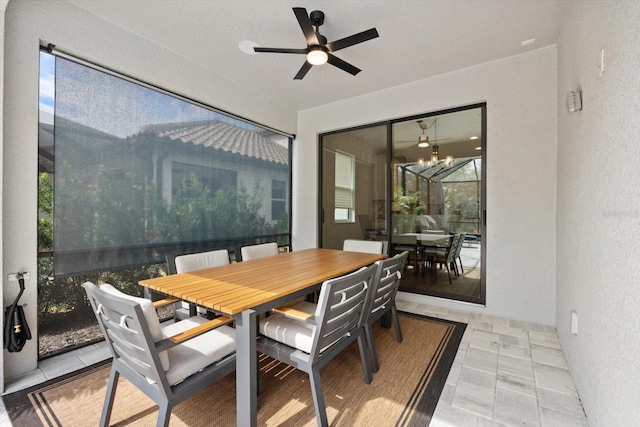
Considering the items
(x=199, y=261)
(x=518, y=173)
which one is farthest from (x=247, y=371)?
(x=518, y=173)

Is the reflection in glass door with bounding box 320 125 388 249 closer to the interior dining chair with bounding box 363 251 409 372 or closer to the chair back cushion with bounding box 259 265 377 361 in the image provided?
the interior dining chair with bounding box 363 251 409 372

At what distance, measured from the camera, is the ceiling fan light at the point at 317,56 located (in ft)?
7.62

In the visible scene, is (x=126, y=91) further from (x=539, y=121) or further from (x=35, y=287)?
(x=539, y=121)

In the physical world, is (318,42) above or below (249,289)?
above

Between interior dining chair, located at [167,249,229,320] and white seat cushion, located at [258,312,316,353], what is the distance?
0.63m

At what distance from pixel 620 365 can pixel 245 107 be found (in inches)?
161

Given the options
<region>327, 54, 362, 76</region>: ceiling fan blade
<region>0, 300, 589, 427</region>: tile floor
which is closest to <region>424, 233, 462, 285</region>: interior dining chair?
<region>0, 300, 589, 427</region>: tile floor

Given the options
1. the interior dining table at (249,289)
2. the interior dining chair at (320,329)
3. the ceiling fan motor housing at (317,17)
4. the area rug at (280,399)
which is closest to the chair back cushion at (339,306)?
the interior dining chair at (320,329)

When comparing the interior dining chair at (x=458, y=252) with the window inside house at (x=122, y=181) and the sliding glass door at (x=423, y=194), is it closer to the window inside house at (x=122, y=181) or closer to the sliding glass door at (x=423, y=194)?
the sliding glass door at (x=423, y=194)

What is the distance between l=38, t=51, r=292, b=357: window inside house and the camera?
2.22 meters

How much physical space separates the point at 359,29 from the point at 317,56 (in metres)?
0.58

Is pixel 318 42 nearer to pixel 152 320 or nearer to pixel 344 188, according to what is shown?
pixel 152 320

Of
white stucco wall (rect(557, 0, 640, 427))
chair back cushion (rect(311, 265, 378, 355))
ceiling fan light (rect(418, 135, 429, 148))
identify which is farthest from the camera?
ceiling fan light (rect(418, 135, 429, 148))

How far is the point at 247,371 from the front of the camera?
4.37ft
